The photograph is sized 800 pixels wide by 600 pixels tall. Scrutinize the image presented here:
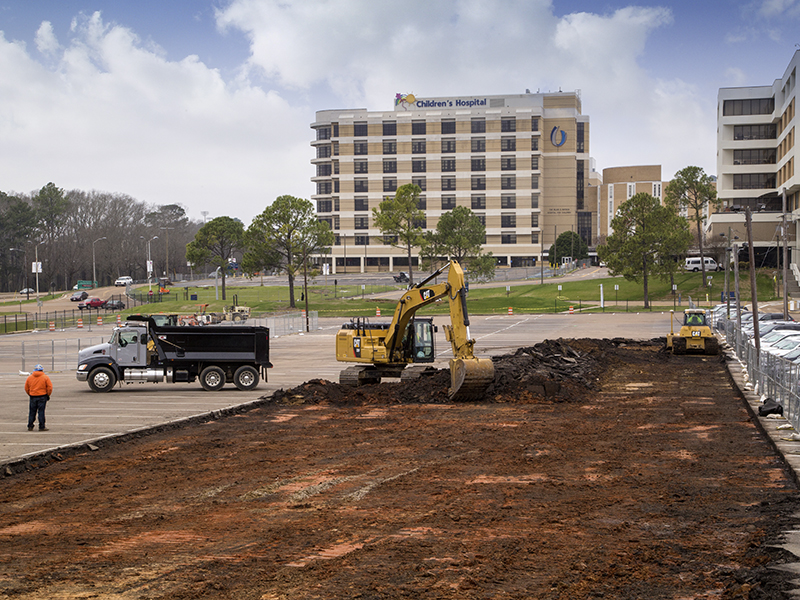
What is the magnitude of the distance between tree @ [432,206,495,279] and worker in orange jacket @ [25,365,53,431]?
3039 inches

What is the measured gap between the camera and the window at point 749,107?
99938mm

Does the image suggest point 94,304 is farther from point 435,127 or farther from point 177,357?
point 177,357

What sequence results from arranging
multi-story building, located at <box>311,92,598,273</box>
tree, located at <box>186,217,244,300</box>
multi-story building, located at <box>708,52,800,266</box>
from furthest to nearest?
A: multi-story building, located at <box>311,92,598,273</box>
tree, located at <box>186,217,244,300</box>
multi-story building, located at <box>708,52,800,266</box>

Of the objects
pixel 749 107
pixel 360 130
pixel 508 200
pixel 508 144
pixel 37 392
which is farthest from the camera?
pixel 360 130

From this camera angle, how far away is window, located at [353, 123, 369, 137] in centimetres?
15188

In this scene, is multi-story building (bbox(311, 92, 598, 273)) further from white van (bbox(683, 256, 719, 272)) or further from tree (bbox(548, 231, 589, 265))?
white van (bbox(683, 256, 719, 272))

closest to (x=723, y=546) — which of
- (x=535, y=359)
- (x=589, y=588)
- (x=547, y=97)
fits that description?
(x=589, y=588)

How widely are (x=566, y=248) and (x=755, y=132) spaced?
5149 centimetres

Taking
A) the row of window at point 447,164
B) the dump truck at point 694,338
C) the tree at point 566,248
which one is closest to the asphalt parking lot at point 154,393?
the dump truck at point 694,338

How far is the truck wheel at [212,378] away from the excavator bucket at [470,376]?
33.6ft

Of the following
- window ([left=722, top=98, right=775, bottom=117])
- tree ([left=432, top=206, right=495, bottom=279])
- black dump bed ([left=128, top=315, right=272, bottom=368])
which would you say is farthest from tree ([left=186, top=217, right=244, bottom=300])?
black dump bed ([left=128, top=315, right=272, bottom=368])

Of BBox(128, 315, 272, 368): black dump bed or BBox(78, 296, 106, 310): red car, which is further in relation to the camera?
BBox(78, 296, 106, 310): red car

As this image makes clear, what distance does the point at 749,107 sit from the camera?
10069 centimetres

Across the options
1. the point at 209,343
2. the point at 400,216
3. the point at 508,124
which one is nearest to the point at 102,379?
the point at 209,343
